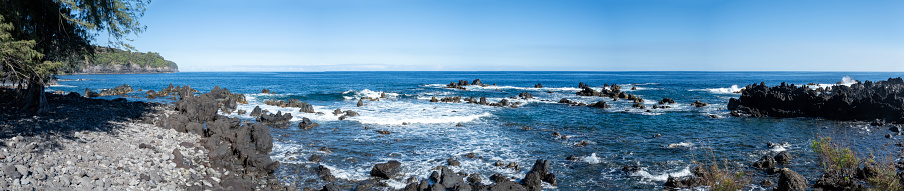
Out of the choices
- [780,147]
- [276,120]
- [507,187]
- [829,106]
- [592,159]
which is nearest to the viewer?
[507,187]

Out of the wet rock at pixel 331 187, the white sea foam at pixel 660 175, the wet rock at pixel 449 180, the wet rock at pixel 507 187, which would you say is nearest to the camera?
the wet rock at pixel 507 187

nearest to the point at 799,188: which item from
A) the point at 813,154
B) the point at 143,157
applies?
the point at 813,154

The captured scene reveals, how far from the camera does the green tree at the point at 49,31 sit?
1531 cm

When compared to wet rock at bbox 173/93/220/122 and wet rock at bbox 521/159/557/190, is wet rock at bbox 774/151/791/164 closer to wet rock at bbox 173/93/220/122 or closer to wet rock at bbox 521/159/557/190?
wet rock at bbox 521/159/557/190

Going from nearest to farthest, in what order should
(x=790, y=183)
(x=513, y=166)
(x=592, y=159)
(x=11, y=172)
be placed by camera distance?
1. (x=11, y=172)
2. (x=790, y=183)
3. (x=513, y=166)
4. (x=592, y=159)

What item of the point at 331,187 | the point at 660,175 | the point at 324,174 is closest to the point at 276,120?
the point at 324,174

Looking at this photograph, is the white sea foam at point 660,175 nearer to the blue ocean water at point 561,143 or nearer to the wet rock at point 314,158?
the blue ocean water at point 561,143

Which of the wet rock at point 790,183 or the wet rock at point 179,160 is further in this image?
the wet rock at point 179,160

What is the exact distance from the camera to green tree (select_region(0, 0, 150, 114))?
50.2 ft

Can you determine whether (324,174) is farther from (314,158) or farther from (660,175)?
(660,175)

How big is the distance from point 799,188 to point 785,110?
96.3 ft

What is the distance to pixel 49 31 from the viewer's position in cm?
1873

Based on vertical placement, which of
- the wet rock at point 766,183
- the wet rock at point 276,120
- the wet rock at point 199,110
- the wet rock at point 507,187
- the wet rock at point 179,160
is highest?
the wet rock at point 199,110

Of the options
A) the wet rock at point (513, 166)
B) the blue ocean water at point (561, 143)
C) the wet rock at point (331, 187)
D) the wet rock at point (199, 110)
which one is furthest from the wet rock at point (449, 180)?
the wet rock at point (199, 110)
